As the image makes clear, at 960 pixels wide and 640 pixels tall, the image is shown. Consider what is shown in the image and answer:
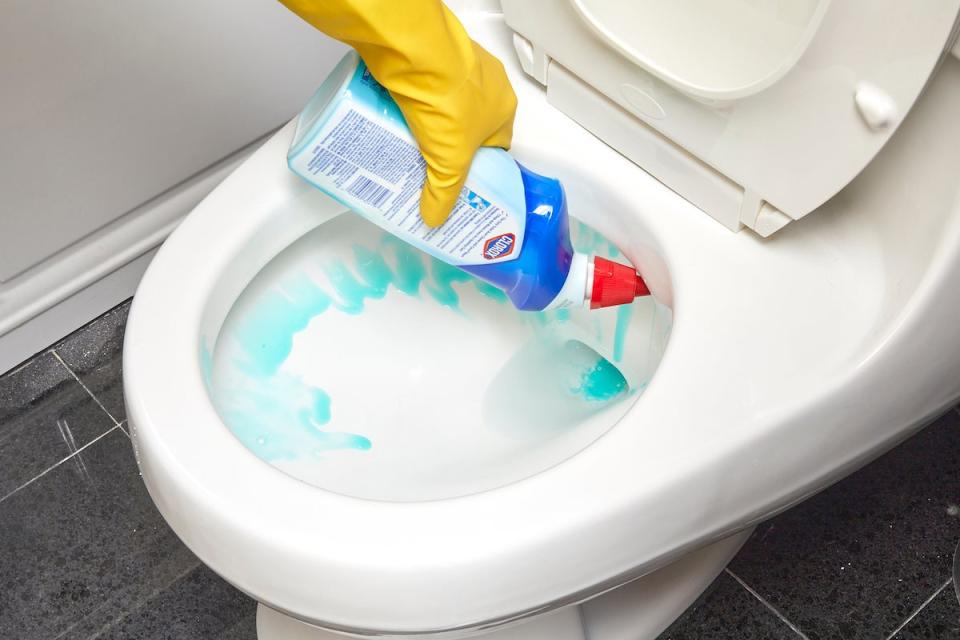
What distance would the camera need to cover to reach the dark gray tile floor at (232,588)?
0.83m

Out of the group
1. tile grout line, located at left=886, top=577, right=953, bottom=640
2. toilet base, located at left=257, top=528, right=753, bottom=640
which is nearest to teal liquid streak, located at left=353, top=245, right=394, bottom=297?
toilet base, located at left=257, top=528, right=753, bottom=640

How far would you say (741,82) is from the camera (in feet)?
1.78

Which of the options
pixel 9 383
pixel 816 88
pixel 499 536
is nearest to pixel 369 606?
pixel 499 536

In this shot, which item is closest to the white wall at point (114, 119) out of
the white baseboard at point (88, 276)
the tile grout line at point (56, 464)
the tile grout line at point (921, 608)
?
the white baseboard at point (88, 276)

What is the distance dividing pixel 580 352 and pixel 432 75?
0.92 feet

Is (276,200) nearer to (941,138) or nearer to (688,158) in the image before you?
(688,158)

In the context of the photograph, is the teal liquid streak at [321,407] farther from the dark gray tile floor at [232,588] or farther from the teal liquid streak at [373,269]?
the dark gray tile floor at [232,588]

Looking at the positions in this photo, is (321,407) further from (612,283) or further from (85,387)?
(85,387)

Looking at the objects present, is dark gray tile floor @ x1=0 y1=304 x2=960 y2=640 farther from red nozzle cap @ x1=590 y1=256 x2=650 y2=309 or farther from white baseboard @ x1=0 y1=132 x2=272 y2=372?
red nozzle cap @ x1=590 y1=256 x2=650 y2=309

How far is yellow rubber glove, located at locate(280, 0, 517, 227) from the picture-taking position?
1.69ft

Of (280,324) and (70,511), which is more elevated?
(280,324)

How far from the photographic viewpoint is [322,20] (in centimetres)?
52

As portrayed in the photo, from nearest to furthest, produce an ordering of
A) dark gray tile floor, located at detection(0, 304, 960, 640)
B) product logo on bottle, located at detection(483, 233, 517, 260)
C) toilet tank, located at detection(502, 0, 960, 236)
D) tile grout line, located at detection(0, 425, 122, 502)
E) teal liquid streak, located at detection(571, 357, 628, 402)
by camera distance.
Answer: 1. toilet tank, located at detection(502, 0, 960, 236)
2. product logo on bottle, located at detection(483, 233, 517, 260)
3. teal liquid streak, located at detection(571, 357, 628, 402)
4. dark gray tile floor, located at detection(0, 304, 960, 640)
5. tile grout line, located at detection(0, 425, 122, 502)

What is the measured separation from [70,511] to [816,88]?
75 cm
